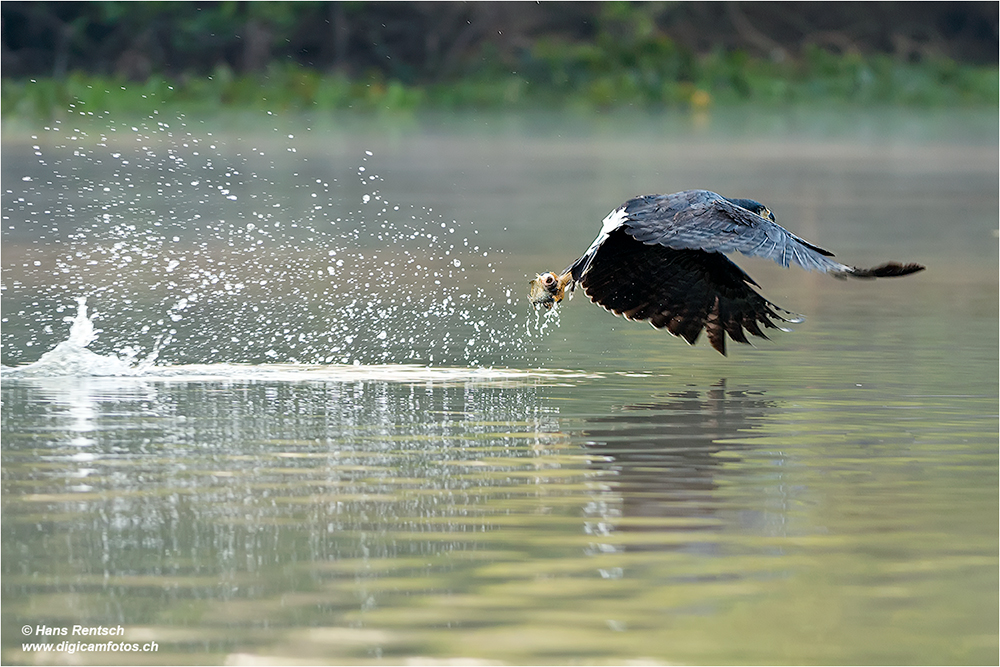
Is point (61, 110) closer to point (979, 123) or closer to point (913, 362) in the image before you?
point (979, 123)

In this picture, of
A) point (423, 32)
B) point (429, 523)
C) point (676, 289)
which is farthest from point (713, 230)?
point (423, 32)

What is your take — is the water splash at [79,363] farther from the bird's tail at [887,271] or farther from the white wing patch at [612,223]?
the bird's tail at [887,271]

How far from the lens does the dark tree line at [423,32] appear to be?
1594 inches

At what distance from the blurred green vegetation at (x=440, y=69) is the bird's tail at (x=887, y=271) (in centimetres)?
2977

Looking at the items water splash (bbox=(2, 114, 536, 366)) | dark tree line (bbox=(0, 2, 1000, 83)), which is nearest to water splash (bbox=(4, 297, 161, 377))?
water splash (bbox=(2, 114, 536, 366))

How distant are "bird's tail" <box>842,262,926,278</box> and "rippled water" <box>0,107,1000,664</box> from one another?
74cm

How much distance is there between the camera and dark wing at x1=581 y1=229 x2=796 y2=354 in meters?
9.17

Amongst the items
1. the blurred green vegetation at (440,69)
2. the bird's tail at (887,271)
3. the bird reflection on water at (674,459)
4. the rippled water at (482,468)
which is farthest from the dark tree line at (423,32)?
the bird's tail at (887,271)

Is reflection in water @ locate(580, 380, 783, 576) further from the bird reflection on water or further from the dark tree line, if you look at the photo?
the dark tree line

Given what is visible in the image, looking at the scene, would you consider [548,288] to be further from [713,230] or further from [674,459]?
[674,459]

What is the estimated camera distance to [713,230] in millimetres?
8141

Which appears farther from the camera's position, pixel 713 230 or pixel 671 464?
pixel 713 230

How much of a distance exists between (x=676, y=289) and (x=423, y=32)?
32899 mm

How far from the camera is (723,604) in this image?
18.6ft
